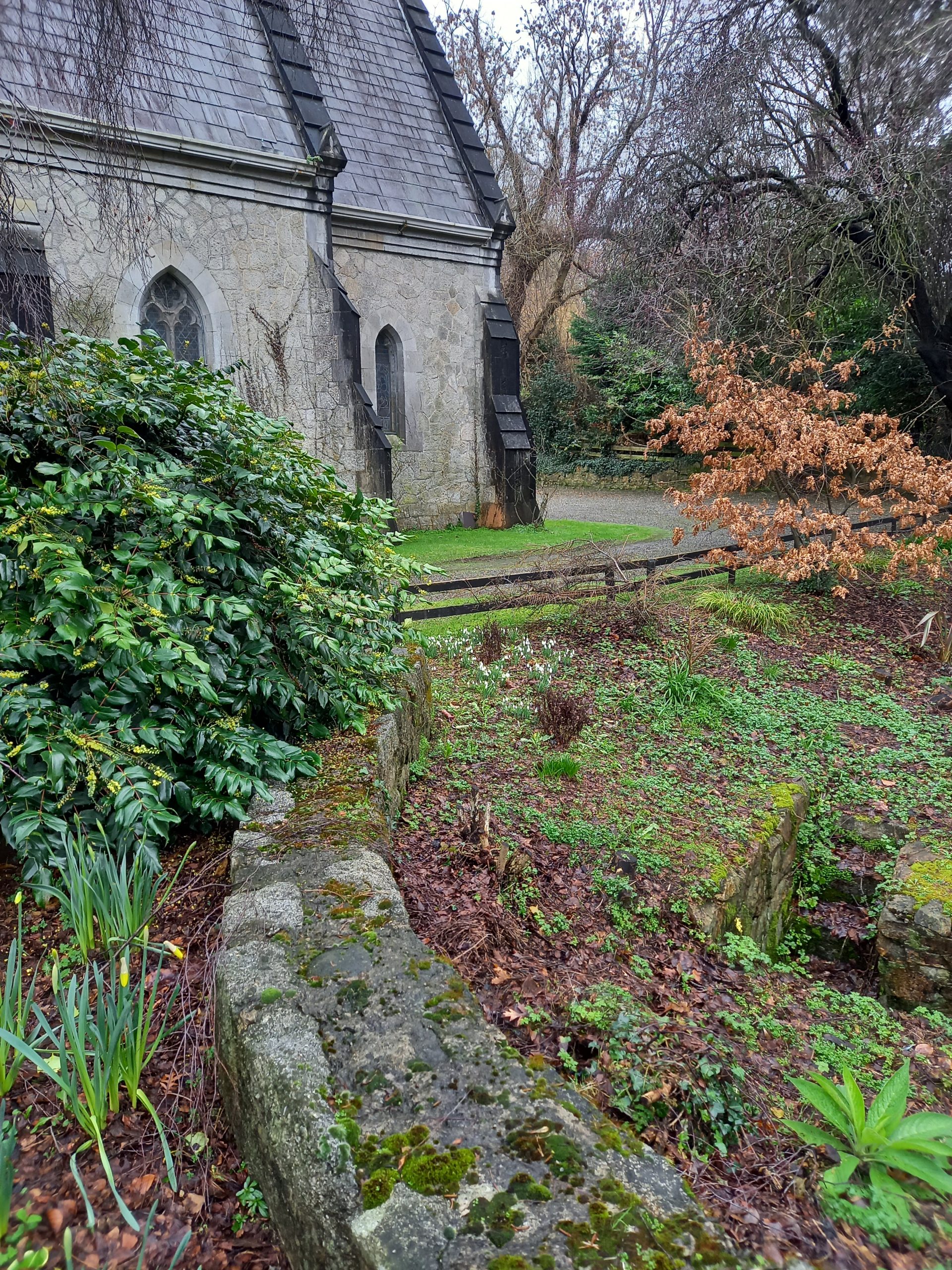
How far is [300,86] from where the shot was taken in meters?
12.3

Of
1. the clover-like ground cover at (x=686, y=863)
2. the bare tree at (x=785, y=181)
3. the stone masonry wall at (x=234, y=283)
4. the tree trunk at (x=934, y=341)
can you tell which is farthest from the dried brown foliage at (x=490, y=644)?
the tree trunk at (x=934, y=341)

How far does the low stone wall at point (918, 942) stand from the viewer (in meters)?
3.92

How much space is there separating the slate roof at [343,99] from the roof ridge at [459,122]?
0.02 meters

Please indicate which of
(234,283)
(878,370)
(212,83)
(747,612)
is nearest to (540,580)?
(747,612)

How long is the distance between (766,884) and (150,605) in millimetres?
3434

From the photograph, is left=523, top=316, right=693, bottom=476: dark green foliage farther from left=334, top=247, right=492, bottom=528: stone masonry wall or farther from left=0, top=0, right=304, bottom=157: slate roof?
left=0, top=0, right=304, bottom=157: slate roof

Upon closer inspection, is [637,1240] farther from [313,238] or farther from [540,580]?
[313,238]

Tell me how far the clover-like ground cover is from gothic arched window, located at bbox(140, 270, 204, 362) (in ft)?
23.7

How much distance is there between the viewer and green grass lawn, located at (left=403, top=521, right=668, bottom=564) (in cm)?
1253

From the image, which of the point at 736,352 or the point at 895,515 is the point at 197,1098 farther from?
the point at 736,352

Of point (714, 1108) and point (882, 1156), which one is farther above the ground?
point (882, 1156)

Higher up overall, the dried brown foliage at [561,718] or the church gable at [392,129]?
the church gable at [392,129]

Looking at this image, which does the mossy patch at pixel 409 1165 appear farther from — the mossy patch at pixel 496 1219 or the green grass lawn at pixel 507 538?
the green grass lawn at pixel 507 538

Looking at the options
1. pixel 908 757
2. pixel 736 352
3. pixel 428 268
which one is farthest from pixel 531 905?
pixel 428 268
